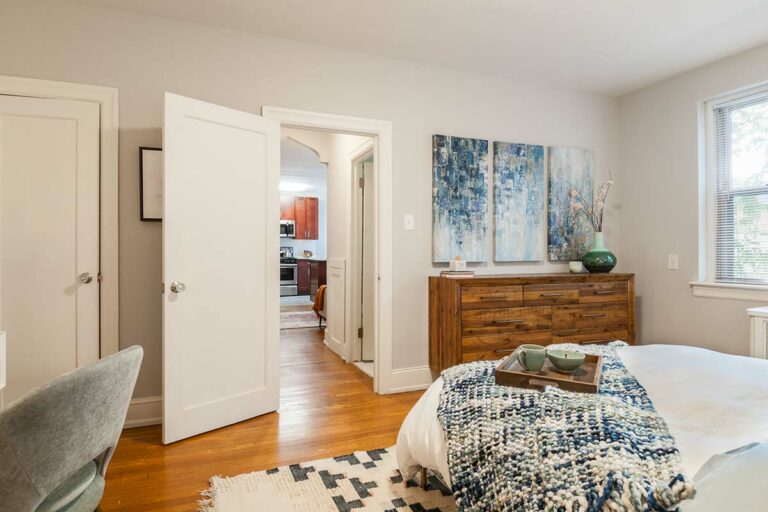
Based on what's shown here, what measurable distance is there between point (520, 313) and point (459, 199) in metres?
1.04

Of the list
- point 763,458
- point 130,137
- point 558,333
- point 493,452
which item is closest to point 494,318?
point 558,333

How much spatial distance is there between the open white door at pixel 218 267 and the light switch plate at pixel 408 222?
101cm

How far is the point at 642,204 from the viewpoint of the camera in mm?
3961

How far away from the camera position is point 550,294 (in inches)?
131

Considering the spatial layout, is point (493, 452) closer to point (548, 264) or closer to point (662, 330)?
point (548, 264)

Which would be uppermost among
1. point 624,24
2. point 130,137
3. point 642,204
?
point 624,24

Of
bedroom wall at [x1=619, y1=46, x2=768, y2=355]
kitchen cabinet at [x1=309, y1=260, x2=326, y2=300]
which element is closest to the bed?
bedroom wall at [x1=619, y1=46, x2=768, y2=355]

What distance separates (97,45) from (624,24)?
134 inches

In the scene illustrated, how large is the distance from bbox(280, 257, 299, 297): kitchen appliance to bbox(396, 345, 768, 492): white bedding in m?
8.62

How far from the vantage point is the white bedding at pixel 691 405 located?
103cm

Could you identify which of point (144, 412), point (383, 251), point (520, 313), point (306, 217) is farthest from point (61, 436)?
point (306, 217)

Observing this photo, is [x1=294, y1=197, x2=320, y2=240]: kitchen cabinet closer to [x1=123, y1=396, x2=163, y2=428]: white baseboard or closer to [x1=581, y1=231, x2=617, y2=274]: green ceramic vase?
[x1=581, y1=231, x2=617, y2=274]: green ceramic vase

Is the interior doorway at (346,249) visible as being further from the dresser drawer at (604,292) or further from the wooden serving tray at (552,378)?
the wooden serving tray at (552,378)

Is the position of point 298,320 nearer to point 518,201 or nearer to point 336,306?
point 336,306
